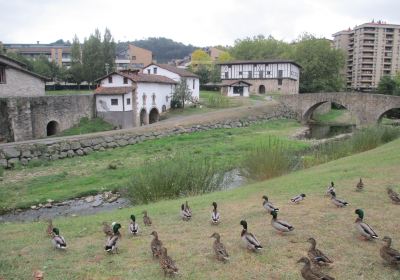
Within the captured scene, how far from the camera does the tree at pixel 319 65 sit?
75125 mm

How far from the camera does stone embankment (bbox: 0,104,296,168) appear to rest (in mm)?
28138

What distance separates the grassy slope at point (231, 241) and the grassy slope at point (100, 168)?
8.47 meters

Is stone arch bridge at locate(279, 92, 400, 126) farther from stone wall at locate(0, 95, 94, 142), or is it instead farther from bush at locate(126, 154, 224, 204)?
bush at locate(126, 154, 224, 204)

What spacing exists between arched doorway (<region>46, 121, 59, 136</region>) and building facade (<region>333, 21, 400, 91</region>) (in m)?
81.2

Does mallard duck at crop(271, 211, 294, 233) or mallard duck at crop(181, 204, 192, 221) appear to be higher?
mallard duck at crop(271, 211, 294, 233)

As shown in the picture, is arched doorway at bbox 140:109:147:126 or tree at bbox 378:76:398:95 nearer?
arched doorway at bbox 140:109:147:126

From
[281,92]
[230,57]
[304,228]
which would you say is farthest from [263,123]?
[230,57]

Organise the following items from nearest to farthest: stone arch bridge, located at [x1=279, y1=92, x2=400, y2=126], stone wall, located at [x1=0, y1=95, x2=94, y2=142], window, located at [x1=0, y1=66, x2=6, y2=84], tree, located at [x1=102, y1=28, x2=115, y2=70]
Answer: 1. stone wall, located at [x1=0, y1=95, x2=94, y2=142]
2. window, located at [x1=0, y1=66, x2=6, y2=84]
3. stone arch bridge, located at [x1=279, y1=92, x2=400, y2=126]
4. tree, located at [x1=102, y1=28, x2=115, y2=70]

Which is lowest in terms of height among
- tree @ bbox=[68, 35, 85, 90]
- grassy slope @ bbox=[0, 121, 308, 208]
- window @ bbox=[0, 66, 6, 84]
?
grassy slope @ bbox=[0, 121, 308, 208]

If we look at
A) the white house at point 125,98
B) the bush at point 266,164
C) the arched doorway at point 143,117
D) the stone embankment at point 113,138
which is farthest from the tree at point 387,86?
the bush at point 266,164

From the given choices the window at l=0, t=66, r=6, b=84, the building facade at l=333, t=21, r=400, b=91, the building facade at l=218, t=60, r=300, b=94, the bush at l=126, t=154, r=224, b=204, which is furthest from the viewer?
the building facade at l=333, t=21, r=400, b=91

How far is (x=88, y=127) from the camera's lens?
40.5 m

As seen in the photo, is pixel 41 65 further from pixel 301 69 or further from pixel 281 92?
pixel 301 69

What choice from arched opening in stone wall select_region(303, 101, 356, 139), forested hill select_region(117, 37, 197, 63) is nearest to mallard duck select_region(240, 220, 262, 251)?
arched opening in stone wall select_region(303, 101, 356, 139)
